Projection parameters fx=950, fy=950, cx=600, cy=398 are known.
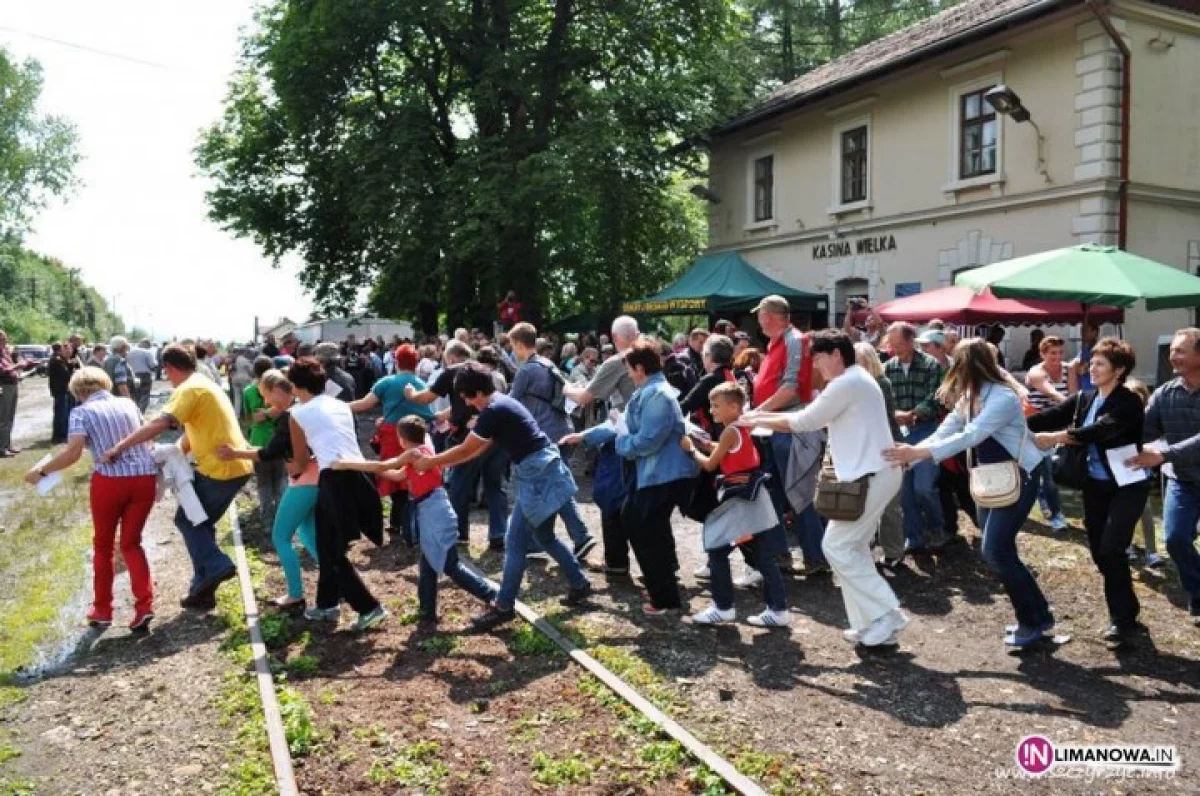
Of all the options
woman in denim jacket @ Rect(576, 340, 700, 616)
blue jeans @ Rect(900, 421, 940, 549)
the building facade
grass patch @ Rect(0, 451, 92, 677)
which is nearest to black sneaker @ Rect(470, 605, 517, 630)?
woman in denim jacket @ Rect(576, 340, 700, 616)

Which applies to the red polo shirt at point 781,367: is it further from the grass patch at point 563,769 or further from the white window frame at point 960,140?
the white window frame at point 960,140

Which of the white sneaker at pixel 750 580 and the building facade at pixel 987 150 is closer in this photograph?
the white sneaker at pixel 750 580

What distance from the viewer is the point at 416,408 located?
9328 millimetres

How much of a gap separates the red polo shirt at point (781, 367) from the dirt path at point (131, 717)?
14.2 feet

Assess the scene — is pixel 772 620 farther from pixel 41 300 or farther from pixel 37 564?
pixel 41 300

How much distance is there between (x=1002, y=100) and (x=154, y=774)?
15.7 metres

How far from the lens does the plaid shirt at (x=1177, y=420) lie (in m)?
5.81

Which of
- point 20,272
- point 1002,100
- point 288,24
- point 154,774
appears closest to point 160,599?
point 154,774

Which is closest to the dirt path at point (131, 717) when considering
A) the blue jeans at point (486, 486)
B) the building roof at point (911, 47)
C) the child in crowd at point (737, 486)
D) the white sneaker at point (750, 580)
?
the blue jeans at point (486, 486)

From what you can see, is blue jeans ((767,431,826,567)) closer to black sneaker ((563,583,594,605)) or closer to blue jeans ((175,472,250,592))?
black sneaker ((563,583,594,605))

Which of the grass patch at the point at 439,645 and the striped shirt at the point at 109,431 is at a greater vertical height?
the striped shirt at the point at 109,431

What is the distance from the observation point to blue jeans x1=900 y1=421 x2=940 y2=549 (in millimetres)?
8047

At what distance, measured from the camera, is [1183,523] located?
19.4 ft

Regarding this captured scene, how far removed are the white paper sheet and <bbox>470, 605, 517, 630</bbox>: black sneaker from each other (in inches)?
157
